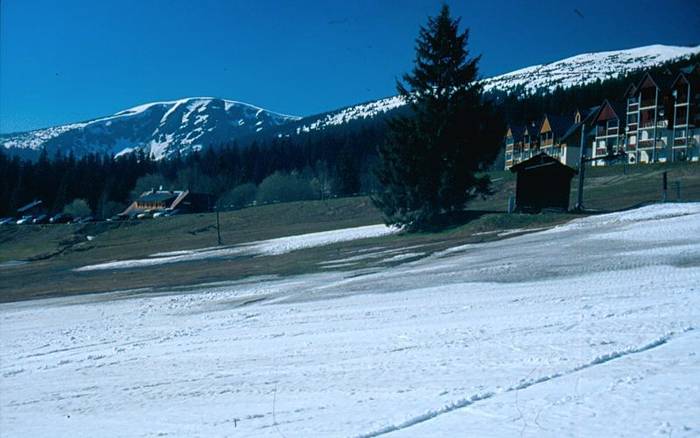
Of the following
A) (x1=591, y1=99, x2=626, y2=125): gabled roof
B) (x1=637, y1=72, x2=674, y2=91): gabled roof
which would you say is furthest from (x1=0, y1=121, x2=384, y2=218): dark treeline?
(x1=637, y1=72, x2=674, y2=91): gabled roof

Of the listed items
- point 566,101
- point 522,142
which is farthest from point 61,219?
point 566,101

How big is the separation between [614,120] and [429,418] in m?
89.2

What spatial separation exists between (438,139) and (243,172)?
128m

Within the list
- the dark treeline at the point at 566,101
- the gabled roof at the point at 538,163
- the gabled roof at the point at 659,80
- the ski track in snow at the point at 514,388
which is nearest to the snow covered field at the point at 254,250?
the gabled roof at the point at 538,163

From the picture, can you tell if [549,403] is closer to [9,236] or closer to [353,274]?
[353,274]

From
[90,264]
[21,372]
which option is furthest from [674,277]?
[90,264]

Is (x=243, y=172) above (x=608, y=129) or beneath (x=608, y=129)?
beneath

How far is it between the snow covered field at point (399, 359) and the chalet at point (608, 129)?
70445 millimetres

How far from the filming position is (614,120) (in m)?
85.4

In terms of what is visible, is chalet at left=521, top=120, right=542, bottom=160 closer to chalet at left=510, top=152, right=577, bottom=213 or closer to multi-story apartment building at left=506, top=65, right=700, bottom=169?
multi-story apartment building at left=506, top=65, right=700, bottom=169

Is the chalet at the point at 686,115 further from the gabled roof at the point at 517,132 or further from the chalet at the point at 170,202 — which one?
the chalet at the point at 170,202

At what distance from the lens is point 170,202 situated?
139 metres

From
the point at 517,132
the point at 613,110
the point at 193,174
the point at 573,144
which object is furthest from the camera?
the point at 193,174

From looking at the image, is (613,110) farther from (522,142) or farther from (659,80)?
(522,142)
